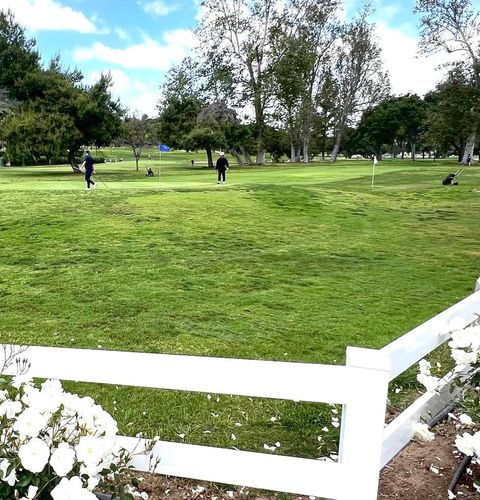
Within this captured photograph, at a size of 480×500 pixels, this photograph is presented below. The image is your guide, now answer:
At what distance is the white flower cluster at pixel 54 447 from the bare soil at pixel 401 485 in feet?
3.21

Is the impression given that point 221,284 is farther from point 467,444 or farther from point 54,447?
point 54,447

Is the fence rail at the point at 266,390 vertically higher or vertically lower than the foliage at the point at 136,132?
lower

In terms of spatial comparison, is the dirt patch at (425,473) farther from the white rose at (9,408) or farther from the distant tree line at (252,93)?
the distant tree line at (252,93)

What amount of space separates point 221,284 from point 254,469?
5.20 meters

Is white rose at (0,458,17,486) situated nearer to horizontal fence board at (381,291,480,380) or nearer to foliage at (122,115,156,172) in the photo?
horizontal fence board at (381,291,480,380)

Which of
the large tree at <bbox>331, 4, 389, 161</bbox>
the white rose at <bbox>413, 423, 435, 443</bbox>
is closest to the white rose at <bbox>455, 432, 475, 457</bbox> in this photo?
the white rose at <bbox>413, 423, 435, 443</bbox>

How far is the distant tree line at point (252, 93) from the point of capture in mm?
30672

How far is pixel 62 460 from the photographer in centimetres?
136

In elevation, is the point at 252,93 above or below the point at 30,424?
above

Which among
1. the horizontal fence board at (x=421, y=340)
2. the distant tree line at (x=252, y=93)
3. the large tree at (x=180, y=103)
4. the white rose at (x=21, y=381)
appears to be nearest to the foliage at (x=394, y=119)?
the distant tree line at (x=252, y=93)

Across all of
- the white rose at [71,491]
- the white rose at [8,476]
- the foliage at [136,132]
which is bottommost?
the white rose at [8,476]

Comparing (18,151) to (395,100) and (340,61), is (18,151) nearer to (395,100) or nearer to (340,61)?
(340,61)

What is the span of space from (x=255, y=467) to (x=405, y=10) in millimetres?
37130

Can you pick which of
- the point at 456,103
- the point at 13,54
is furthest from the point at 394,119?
the point at 13,54
